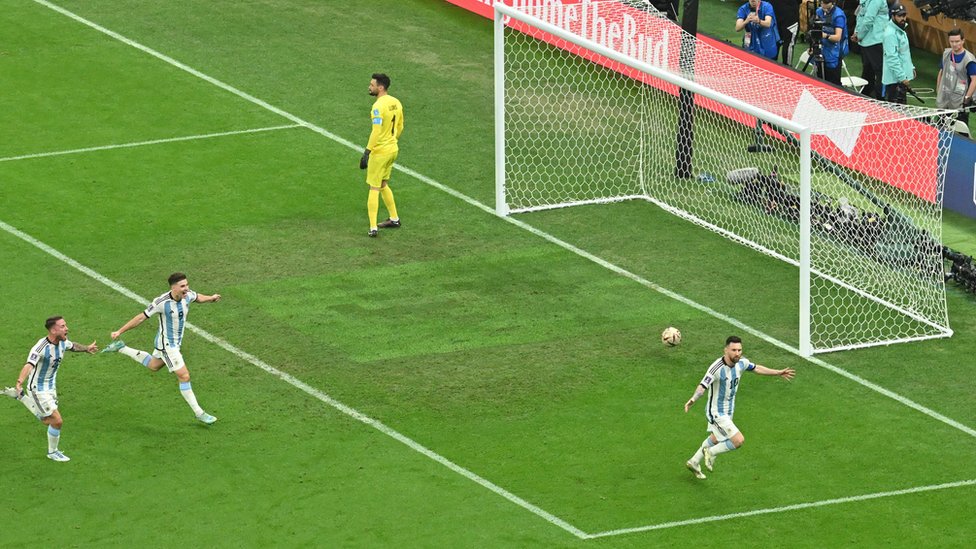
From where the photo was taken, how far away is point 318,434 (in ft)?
67.5

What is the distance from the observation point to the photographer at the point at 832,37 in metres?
30.0

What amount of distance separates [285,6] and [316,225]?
1072cm

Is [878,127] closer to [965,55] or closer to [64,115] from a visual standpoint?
[965,55]

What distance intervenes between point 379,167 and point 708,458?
26.3 ft

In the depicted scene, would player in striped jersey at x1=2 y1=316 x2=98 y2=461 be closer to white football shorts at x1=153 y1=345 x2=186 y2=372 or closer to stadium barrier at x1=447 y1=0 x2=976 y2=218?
white football shorts at x1=153 y1=345 x2=186 y2=372

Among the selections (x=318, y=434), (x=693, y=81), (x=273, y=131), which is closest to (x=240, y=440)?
(x=318, y=434)

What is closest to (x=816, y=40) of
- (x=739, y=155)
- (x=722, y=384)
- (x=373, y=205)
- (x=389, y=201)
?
(x=739, y=155)

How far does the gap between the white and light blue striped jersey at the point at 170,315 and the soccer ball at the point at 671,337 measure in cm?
577

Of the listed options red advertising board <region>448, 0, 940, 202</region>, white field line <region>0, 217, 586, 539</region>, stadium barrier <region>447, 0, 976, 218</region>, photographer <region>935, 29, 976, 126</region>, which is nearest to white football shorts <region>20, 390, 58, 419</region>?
white field line <region>0, 217, 586, 539</region>

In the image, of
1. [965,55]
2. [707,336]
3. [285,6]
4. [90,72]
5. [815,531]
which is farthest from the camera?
[285,6]

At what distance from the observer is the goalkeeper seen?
25641 mm

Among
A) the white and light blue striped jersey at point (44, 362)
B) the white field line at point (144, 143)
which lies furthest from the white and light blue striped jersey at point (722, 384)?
the white field line at point (144, 143)

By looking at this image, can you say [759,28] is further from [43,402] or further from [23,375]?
[23,375]

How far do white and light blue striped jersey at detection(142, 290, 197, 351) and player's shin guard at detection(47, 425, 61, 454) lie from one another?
144 centimetres
